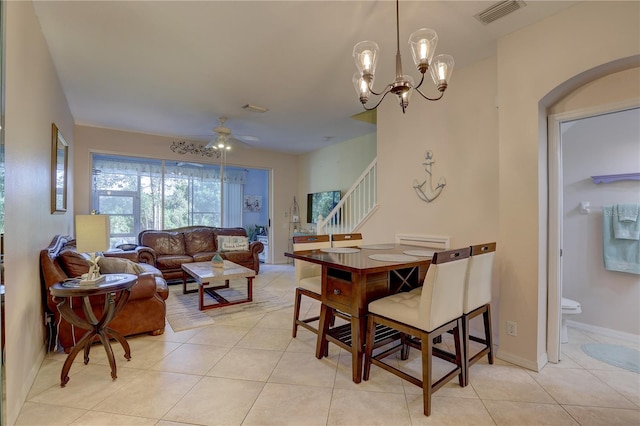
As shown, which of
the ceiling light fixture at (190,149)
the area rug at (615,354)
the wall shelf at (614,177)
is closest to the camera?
the area rug at (615,354)

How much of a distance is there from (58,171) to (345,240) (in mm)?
3031

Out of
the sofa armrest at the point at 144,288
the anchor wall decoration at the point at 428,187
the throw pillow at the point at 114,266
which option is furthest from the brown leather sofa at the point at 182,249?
the anchor wall decoration at the point at 428,187

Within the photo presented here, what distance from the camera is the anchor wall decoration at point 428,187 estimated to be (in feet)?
10.5

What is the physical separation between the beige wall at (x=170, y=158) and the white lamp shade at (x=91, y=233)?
3.50m

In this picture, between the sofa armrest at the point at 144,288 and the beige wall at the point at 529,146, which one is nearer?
the beige wall at the point at 529,146

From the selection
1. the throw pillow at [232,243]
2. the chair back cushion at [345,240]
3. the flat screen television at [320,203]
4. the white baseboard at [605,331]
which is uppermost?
the flat screen television at [320,203]

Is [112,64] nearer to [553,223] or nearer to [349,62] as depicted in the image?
[349,62]

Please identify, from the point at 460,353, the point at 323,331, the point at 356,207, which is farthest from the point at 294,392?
the point at 356,207

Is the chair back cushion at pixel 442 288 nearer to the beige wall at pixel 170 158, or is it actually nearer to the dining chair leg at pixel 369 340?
the dining chair leg at pixel 369 340

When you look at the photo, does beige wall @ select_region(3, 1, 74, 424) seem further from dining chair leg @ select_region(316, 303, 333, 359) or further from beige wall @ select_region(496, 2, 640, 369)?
beige wall @ select_region(496, 2, 640, 369)

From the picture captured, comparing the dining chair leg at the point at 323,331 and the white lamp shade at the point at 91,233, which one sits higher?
the white lamp shade at the point at 91,233

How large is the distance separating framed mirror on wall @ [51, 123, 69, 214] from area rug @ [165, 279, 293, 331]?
5.30ft

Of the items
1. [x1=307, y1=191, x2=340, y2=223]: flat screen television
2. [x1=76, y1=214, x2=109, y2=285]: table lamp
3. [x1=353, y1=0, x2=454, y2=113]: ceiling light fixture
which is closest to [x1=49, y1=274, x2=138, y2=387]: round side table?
[x1=76, y1=214, x2=109, y2=285]: table lamp

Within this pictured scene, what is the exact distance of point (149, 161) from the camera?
226 inches
